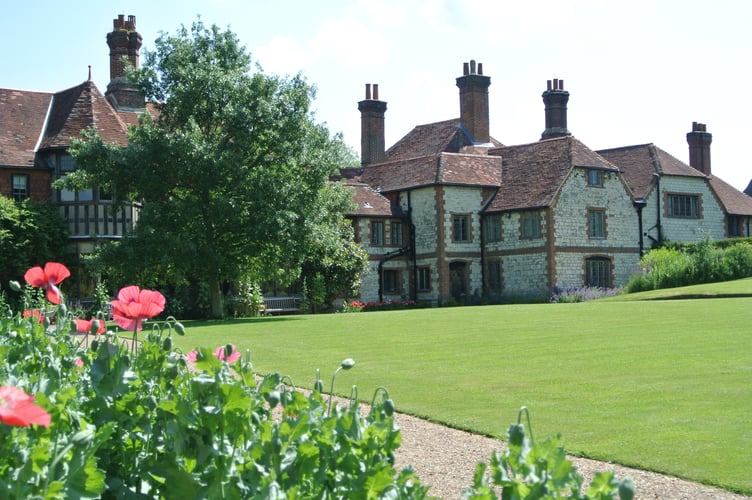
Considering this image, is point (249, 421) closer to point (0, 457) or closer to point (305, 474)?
point (305, 474)

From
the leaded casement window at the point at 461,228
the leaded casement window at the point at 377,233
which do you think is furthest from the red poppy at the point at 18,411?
the leaded casement window at the point at 461,228

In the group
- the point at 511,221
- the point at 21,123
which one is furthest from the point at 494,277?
the point at 21,123

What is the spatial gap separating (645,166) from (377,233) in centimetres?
1539

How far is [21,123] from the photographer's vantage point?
128 ft

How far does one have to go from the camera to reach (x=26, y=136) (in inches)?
1526

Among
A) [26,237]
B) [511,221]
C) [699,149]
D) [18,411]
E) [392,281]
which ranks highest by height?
[699,149]

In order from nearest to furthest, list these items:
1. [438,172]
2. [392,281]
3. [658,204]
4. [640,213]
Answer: [438,172] < [392,281] < [640,213] < [658,204]

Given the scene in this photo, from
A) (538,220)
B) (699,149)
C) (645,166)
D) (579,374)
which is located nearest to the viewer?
(579,374)

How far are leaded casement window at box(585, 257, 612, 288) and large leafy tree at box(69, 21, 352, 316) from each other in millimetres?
17015

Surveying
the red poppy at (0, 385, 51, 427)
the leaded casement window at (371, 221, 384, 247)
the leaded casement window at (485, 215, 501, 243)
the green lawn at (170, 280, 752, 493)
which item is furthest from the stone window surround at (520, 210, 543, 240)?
the red poppy at (0, 385, 51, 427)

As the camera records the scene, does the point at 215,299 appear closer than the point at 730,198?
Yes

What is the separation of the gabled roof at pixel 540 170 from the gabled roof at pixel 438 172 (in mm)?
881

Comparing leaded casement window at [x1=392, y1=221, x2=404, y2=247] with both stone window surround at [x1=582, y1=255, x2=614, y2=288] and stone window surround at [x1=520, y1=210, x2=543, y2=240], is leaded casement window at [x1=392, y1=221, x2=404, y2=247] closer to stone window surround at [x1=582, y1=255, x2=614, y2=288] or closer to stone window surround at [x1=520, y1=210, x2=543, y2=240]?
stone window surround at [x1=520, y1=210, x2=543, y2=240]

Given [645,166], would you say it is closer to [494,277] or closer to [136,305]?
[494,277]
